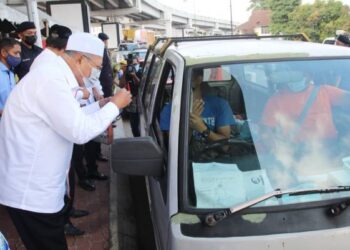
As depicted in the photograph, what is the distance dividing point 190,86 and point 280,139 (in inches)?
21.6

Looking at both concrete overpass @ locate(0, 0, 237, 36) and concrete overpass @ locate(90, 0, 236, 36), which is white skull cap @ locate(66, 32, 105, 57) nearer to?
concrete overpass @ locate(0, 0, 237, 36)

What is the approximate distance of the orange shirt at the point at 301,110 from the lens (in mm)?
2227

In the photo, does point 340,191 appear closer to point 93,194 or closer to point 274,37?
point 274,37

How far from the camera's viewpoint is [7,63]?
15.2ft

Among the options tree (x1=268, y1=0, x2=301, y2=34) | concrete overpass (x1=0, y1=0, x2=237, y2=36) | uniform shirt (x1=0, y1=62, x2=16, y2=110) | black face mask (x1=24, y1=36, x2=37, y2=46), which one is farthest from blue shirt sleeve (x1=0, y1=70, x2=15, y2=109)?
tree (x1=268, y1=0, x2=301, y2=34)

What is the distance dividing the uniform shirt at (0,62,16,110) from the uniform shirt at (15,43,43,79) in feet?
2.61

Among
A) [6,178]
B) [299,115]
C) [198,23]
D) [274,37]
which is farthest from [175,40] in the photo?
[198,23]

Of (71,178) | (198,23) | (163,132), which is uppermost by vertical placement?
(163,132)

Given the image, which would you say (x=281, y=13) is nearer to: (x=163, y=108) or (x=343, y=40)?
(x=343, y=40)

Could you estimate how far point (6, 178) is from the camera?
2.26 meters

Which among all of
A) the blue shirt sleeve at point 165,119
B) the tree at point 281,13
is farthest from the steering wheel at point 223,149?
the tree at point 281,13

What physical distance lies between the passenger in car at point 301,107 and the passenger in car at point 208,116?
280mm

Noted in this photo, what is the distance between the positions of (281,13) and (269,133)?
150ft

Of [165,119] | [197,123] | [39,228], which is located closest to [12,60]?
[165,119]
